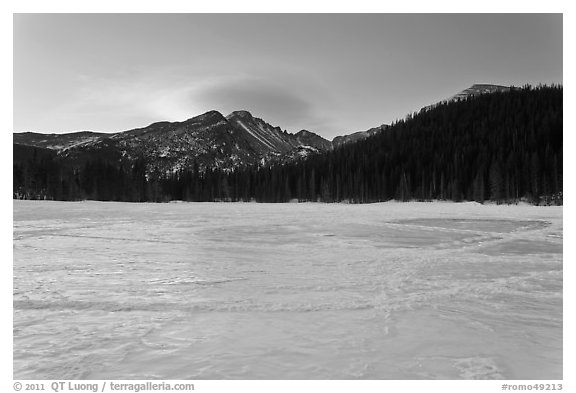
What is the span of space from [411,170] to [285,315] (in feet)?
335

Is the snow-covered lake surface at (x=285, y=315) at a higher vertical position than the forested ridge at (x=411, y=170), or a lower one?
lower

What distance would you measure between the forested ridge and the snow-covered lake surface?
6787 cm

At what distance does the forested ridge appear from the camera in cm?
7862

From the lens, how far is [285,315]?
17.5ft

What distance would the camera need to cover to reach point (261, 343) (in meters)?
4.31

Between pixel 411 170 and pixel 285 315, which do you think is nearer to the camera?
pixel 285 315

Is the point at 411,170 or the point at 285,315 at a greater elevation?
the point at 411,170

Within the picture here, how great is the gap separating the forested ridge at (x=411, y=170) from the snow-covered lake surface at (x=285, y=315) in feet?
223

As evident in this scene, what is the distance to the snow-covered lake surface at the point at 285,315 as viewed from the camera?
3.82 metres

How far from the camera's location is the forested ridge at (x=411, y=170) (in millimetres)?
78625

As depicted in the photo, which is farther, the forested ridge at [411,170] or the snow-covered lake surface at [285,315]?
the forested ridge at [411,170]
